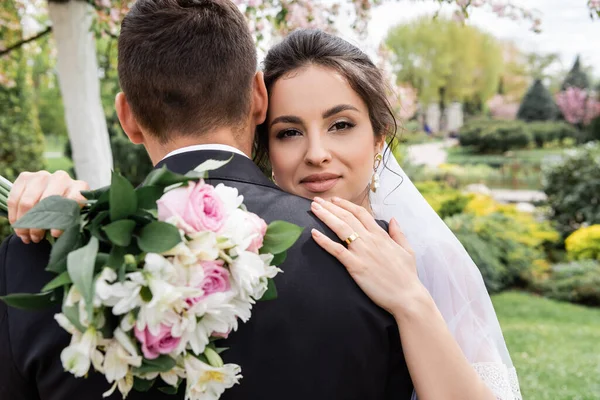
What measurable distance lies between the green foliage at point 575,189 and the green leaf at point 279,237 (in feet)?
41.0

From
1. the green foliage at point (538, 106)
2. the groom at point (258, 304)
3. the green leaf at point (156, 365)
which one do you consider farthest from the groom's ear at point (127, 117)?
the green foliage at point (538, 106)

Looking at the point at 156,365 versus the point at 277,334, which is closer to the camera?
A: the point at 156,365

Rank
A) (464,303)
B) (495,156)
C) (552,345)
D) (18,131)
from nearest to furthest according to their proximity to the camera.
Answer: (464,303), (552,345), (18,131), (495,156)

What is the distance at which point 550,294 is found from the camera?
993 centimetres

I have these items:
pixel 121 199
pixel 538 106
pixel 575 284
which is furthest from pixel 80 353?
pixel 538 106

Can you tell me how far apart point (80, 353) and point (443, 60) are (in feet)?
171

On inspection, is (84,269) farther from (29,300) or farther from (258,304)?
(258,304)

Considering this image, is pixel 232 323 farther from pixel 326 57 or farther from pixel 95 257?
pixel 326 57

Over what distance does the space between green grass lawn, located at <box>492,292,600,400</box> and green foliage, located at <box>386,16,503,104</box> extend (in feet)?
141

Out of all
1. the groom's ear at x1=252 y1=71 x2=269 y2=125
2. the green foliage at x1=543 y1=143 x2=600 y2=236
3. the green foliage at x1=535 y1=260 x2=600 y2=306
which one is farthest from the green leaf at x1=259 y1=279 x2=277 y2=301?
the green foliage at x1=543 y1=143 x2=600 y2=236

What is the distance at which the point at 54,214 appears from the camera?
48.4 inches

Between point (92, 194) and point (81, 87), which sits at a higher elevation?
point (92, 194)

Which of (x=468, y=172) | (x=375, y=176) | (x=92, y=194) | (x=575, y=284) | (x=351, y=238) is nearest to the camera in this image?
(x=92, y=194)

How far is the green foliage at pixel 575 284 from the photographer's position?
32.0 ft
